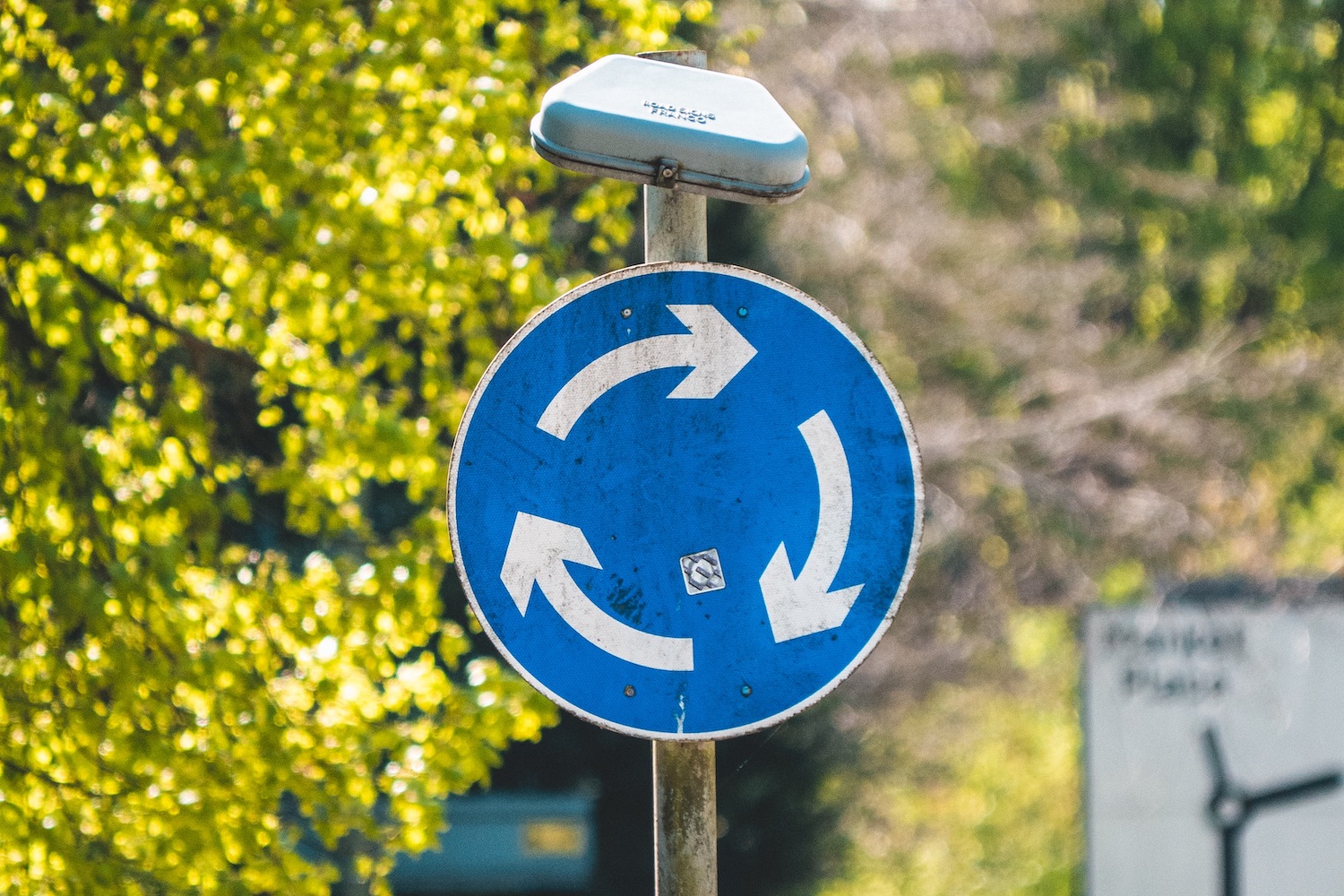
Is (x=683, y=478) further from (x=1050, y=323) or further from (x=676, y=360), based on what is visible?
(x=1050, y=323)

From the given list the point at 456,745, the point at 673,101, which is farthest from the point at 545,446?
the point at 456,745

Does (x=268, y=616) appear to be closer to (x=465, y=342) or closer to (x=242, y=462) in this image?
(x=242, y=462)

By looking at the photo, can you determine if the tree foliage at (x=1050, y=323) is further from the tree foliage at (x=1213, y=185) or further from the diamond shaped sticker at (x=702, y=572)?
the diamond shaped sticker at (x=702, y=572)

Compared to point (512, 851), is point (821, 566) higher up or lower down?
lower down

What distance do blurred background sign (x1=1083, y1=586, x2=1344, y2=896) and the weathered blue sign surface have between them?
209 inches

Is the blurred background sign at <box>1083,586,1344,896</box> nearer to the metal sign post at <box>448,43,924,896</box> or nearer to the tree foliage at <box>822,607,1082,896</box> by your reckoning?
the tree foliage at <box>822,607,1082,896</box>

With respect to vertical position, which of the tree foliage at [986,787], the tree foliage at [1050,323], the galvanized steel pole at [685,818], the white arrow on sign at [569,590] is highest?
the tree foliage at [1050,323]

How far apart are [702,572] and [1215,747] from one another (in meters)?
5.72

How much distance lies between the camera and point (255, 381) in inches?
160

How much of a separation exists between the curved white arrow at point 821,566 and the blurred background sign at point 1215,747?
5302mm

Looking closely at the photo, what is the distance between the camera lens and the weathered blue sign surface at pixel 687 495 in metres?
2.21

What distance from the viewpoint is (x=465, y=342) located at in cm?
426

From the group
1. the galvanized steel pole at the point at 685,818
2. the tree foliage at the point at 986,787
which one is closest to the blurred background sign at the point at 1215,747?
the tree foliage at the point at 986,787

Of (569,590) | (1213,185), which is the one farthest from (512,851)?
(1213,185)
